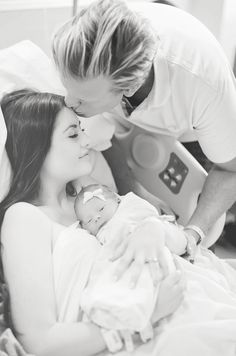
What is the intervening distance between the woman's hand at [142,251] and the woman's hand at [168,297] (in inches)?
1.0

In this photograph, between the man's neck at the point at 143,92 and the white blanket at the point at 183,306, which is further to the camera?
the man's neck at the point at 143,92

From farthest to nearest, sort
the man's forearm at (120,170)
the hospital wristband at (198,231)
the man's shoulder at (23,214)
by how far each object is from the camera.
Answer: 1. the man's forearm at (120,170)
2. the hospital wristband at (198,231)
3. the man's shoulder at (23,214)

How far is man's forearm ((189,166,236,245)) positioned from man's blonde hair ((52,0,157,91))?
606 mm

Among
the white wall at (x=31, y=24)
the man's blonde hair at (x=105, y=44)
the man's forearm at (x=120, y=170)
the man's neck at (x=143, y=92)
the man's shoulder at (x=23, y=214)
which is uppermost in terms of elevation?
the man's blonde hair at (x=105, y=44)

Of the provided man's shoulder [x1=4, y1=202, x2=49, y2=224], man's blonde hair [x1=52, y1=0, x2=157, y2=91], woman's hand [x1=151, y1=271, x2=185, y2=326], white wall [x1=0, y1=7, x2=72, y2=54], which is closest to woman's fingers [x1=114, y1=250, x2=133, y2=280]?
woman's hand [x1=151, y1=271, x2=185, y2=326]

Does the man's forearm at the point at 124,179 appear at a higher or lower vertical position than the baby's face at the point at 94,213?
lower

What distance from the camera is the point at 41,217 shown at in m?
1.47

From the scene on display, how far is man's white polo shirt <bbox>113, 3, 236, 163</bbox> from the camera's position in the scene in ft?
5.44

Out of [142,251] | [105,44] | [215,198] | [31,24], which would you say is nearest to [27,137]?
[105,44]

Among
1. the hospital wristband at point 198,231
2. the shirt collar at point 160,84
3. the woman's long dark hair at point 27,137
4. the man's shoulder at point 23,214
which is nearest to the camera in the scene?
the man's shoulder at point 23,214

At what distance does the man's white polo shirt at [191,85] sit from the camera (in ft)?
5.44

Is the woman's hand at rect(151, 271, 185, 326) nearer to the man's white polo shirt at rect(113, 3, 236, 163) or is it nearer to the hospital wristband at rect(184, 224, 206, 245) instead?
the hospital wristband at rect(184, 224, 206, 245)

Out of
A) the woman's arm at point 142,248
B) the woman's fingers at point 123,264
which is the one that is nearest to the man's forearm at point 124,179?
the woman's arm at point 142,248

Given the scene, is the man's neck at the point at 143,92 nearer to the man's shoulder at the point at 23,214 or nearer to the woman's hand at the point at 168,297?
the man's shoulder at the point at 23,214
